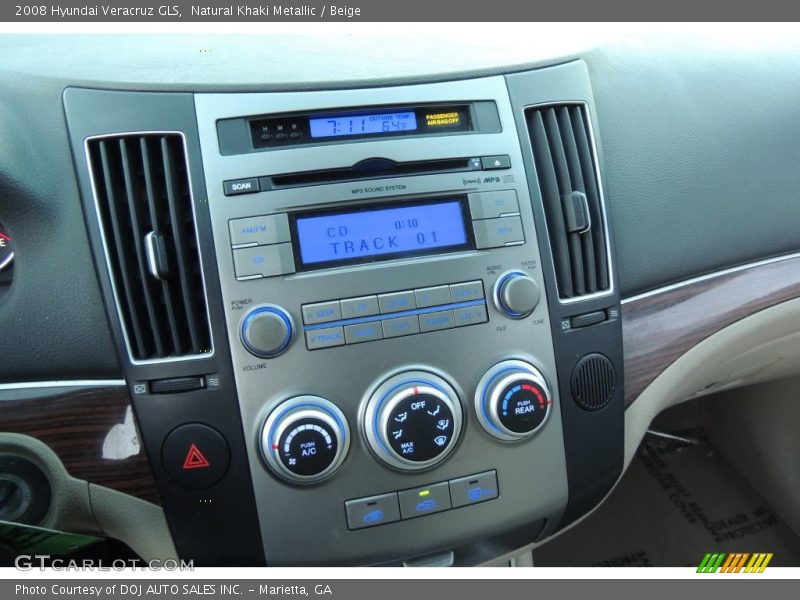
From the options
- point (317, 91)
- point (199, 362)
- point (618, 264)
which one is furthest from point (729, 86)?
point (199, 362)

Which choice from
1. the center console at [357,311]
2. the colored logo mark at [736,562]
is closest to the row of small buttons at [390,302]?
the center console at [357,311]

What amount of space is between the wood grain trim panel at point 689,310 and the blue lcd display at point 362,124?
0.52m

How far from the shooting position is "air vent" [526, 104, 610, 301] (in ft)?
3.93

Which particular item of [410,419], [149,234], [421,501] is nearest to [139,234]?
[149,234]

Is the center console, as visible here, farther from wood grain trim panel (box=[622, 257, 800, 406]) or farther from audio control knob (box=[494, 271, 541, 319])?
wood grain trim panel (box=[622, 257, 800, 406])

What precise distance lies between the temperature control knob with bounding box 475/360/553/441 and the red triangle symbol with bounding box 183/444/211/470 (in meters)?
0.43

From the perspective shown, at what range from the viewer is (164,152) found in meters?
1.06

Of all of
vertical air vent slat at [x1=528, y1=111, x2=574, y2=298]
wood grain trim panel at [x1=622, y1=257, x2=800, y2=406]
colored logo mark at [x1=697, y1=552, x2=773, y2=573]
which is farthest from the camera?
colored logo mark at [x1=697, y1=552, x2=773, y2=573]

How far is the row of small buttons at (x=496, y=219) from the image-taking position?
1.14 m

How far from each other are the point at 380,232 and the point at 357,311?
130 mm

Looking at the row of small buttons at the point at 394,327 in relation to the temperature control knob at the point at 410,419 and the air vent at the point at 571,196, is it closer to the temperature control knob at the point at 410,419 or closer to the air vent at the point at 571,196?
the temperature control knob at the point at 410,419

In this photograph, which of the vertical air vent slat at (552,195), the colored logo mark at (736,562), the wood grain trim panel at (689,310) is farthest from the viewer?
the colored logo mark at (736,562)

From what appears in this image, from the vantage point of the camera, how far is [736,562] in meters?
1.84

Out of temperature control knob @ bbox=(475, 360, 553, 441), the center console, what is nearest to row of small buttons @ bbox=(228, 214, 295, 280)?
the center console
